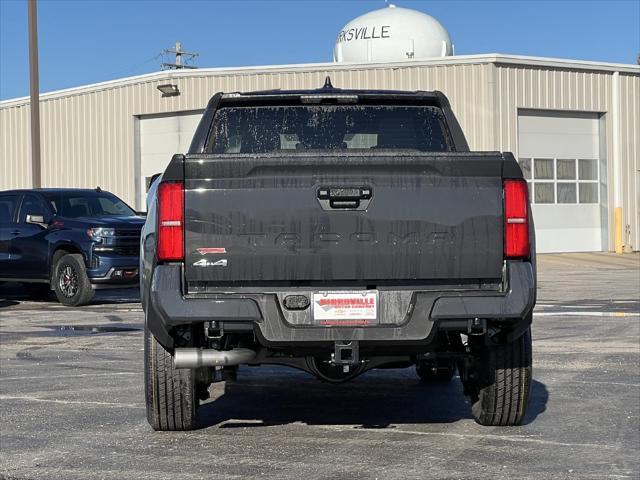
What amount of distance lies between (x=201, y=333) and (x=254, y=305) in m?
0.46

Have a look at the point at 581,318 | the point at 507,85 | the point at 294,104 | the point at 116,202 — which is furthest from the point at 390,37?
the point at 294,104

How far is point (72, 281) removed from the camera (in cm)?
1551

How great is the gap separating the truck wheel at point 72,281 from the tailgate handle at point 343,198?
1062 centimetres

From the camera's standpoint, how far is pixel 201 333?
5.46 m

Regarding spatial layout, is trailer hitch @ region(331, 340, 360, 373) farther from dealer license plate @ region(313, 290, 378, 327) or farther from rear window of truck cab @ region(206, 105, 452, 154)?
rear window of truck cab @ region(206, 105, 452, 154)

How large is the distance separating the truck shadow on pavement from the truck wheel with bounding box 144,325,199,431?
1.26 ft

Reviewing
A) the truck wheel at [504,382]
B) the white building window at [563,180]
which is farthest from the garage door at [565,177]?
the truck wheel at [504,382]

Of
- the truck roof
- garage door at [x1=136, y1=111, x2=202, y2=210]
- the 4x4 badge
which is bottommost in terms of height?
the 4x4 badge

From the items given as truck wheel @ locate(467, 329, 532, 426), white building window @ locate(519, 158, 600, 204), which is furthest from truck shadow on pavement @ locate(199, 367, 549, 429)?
white building window @ locate(519, 158, 600, 204)

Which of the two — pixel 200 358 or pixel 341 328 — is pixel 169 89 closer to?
pixel 200 358

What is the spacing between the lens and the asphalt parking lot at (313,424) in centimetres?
529

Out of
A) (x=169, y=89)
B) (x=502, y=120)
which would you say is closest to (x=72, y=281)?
(x=169, y=89)

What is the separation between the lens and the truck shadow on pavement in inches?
259

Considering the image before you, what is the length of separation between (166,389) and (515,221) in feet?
7.01
